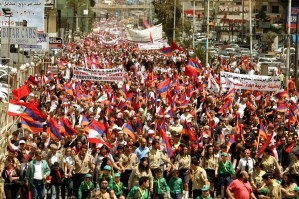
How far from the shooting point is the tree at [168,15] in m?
87.8

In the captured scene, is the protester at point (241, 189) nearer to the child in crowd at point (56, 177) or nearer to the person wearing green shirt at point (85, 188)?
the person wearing green shirt at point (85, 188)

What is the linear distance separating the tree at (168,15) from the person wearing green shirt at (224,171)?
67.6 meters

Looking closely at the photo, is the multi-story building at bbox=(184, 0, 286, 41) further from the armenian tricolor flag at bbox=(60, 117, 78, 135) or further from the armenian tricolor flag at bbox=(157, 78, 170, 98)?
the armenian tricolor flag at bbox=(60, 117, 78, 135)

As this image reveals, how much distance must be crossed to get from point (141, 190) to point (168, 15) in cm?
7450

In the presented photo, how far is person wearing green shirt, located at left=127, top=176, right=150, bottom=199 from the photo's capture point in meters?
15.6

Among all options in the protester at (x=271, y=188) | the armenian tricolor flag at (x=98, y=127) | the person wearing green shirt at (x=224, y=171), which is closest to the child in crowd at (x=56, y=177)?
the armenian tricolor flag at (x=98, y=127)

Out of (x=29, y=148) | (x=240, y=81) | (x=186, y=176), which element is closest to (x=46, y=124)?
(x=29, y=148)

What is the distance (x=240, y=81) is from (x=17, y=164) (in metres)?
12.7

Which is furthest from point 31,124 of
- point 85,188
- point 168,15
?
point 168,15

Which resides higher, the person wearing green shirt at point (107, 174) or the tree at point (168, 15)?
the tree at point (168, 15)

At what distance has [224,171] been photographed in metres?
18.5

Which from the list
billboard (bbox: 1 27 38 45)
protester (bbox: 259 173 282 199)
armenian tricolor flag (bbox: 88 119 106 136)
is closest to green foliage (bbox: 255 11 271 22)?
billboard (bbox: 1 27 38 45)

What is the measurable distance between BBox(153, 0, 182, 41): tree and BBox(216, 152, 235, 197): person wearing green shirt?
6760 cm

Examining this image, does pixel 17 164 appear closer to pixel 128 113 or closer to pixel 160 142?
pixel 160 142
